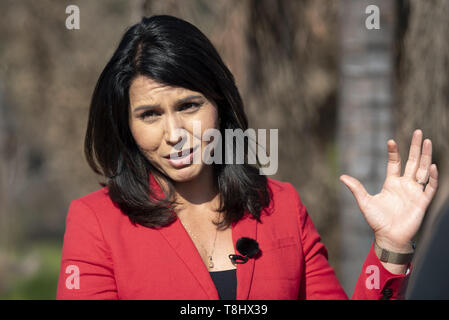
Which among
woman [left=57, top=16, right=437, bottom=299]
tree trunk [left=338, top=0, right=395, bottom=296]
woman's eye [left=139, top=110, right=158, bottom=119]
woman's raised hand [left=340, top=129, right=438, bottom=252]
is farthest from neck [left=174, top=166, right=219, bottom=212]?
tree trunk [left=338, top=0, right=395, bottom=296]

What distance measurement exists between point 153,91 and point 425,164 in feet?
3.63

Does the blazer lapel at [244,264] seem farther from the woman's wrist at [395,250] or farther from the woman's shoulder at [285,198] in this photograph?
the woman's wrist at [395,250]

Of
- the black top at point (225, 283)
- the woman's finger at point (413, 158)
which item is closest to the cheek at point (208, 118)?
the black top at point (225, 283)

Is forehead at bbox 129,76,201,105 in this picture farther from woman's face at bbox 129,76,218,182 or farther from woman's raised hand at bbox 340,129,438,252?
woman's raised hand at bbox 340,129,438,252

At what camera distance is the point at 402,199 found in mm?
2309

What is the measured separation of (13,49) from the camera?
7883 mm

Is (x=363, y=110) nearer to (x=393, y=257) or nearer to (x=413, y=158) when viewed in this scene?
(x=413, y=158)

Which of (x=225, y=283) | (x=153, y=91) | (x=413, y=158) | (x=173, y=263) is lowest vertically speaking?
(x=225, y=283)

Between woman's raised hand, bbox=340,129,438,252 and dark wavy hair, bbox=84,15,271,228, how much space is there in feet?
1.61

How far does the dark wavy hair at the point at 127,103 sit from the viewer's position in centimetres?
230

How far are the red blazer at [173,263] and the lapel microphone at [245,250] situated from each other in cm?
3

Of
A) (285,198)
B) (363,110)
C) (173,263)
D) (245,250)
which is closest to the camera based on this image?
(173,263)

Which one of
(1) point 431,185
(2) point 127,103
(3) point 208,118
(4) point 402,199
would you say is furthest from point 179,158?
(1) point 431,185
